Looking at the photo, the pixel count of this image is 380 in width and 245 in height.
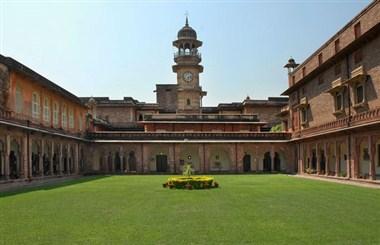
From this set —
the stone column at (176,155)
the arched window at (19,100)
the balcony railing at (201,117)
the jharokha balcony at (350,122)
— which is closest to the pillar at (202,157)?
the stone column at (176,155)

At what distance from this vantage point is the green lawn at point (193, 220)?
891 centimetres

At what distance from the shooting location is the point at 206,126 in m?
47.2

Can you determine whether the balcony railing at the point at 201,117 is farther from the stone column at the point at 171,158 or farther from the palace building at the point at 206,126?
the stone column at the point at 171,158

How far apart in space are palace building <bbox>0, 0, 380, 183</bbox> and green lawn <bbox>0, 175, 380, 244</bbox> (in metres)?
9.65

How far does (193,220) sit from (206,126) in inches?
1422

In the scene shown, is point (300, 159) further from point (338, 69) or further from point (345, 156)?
point (338, 69)

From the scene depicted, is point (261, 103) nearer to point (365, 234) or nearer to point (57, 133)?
point (57, 133)

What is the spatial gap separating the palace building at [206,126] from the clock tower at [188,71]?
0.39 feet

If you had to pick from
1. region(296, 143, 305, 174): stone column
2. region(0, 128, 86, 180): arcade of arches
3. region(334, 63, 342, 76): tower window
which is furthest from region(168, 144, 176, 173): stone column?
region(334, 63, 342, 76): tower window

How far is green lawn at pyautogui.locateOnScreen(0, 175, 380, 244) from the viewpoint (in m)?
8.91

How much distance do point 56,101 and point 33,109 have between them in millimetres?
5384

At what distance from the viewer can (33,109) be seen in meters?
29.3

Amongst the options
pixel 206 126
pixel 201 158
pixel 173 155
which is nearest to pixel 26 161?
pixel 173 155

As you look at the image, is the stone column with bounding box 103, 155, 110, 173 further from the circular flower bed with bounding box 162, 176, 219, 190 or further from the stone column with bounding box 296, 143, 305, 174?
the circular flower bed with bounding box 162, 176, 219, 190
